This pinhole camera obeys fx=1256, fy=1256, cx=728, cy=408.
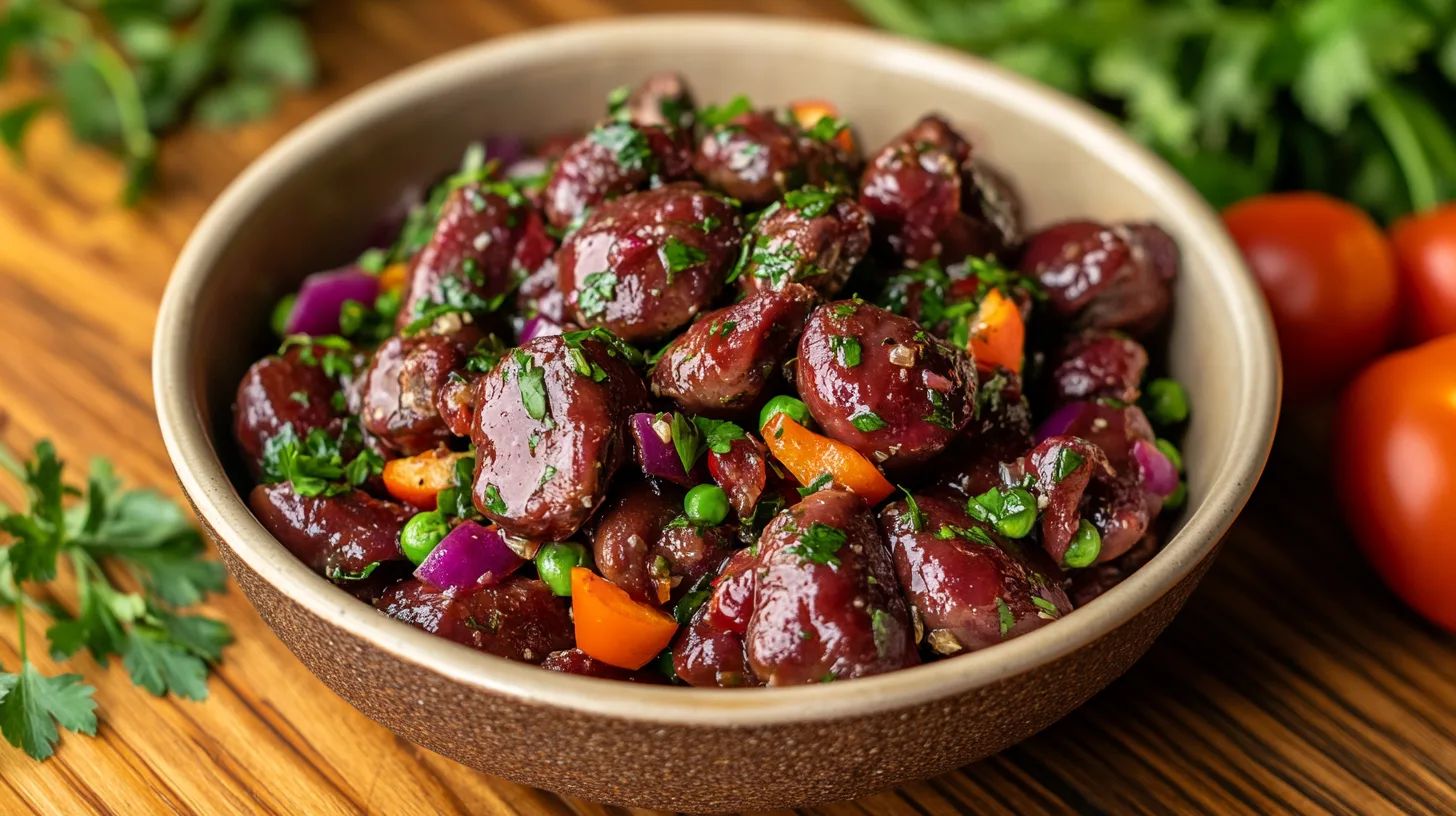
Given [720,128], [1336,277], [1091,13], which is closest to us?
[720,128]

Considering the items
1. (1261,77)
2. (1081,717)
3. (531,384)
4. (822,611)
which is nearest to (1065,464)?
(822,611)

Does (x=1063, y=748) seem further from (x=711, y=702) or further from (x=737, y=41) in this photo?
(x=737, y=41)

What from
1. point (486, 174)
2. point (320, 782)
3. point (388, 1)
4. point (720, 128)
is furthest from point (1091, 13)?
point (320, 782)

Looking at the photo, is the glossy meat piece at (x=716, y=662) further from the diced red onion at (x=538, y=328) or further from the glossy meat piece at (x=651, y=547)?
the diced red onion at (x=538, y=328)

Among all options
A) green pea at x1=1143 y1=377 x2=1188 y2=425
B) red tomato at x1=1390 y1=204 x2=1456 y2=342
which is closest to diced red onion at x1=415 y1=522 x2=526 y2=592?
green pea at x1=1143 y1=377 x2=1188 y2=425

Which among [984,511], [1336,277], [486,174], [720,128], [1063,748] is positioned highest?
[720,128]

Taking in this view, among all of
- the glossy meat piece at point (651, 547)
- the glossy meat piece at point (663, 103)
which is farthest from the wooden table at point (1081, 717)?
the glossy meat piece at point (663, 103)

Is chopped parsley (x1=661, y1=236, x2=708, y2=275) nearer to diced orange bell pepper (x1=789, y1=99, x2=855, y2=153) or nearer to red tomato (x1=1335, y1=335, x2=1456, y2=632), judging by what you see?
diced orange bell pepper (x1=789, y1=99, x2=855, y2=153)
